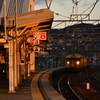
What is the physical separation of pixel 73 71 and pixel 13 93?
101 feet

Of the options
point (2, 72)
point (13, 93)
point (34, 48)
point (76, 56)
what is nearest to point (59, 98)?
point (13, 93)

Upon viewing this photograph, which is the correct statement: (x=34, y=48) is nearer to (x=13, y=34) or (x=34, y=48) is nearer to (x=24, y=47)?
(x=24, y=47)

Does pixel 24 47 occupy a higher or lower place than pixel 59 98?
higher

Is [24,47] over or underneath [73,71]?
over

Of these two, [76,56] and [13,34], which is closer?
[13,34]

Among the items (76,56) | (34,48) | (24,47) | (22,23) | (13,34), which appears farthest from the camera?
(76,56)

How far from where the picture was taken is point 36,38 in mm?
24578

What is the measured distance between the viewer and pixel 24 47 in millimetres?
24406

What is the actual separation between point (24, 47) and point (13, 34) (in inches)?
328

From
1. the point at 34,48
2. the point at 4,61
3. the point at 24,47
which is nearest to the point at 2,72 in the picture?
the point at 4,61

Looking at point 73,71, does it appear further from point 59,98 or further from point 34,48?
point 59,98

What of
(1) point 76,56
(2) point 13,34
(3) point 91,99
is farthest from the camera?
(1) point 76,56

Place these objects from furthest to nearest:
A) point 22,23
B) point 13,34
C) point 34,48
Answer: point 34,48 → point 13,34 → point 22,23

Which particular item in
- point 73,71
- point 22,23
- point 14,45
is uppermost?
point 22,23
